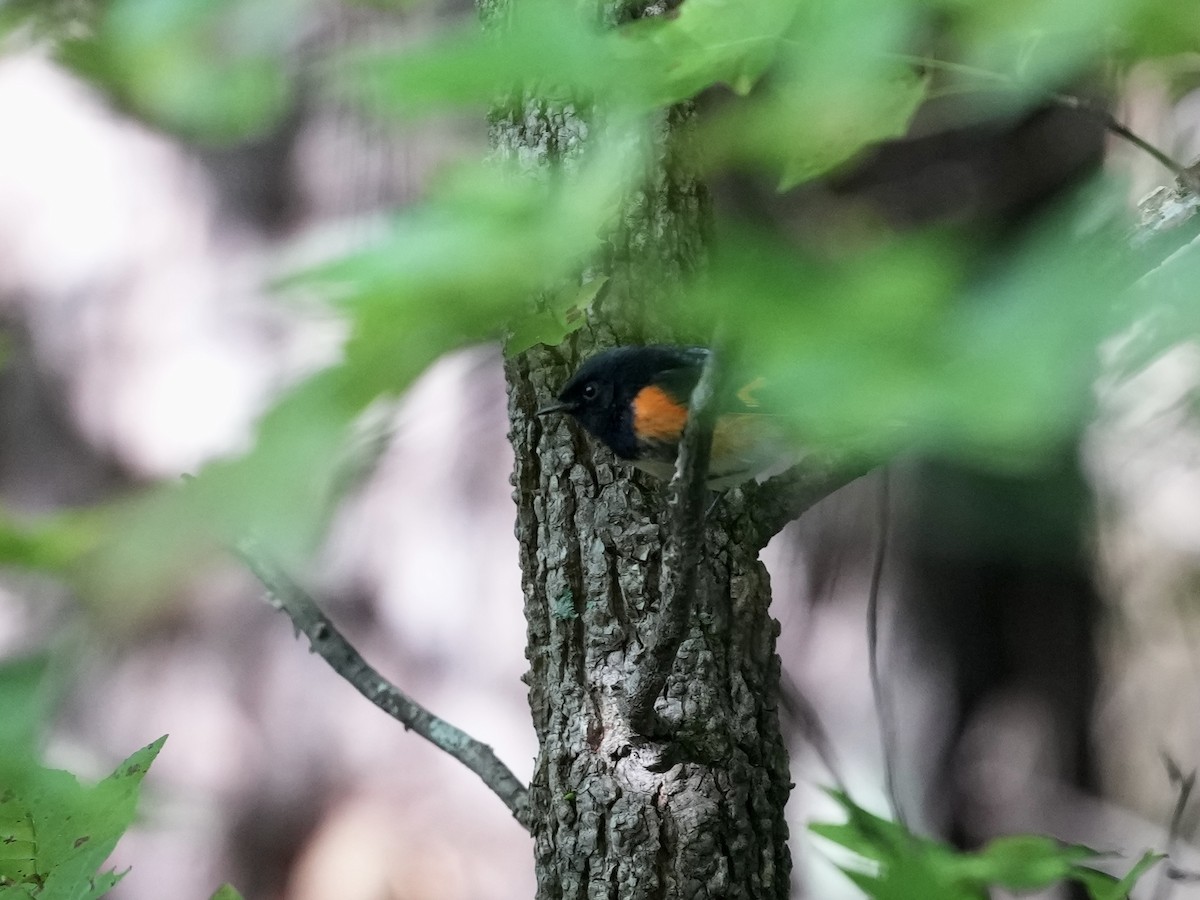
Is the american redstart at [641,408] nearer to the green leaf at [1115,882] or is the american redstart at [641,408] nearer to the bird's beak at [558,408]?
the bird's beak at [558,408]

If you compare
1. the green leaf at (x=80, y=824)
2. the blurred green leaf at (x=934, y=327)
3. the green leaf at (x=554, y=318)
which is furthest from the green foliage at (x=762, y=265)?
the green leaf at (x=80, y=824)

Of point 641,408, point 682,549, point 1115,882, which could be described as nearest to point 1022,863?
point 1115,882

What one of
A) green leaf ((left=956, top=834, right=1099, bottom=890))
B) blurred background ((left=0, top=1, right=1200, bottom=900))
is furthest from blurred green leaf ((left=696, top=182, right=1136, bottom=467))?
blurred background ((left=0, top=1, right=1200, bottom=900))

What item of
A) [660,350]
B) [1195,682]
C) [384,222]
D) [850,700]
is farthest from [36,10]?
[1195,682]

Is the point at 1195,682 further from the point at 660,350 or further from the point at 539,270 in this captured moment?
the point at 539,270

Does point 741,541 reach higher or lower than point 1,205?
lower

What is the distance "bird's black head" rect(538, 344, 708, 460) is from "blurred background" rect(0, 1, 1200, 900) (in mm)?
934

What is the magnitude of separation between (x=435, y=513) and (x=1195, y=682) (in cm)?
152

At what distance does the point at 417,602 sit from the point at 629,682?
1.28 meters

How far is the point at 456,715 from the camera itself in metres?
2.14

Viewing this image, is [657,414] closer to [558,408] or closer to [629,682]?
[558,408]

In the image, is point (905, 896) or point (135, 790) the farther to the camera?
point (135, 790)

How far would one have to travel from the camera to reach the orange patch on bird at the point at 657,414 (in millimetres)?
1021

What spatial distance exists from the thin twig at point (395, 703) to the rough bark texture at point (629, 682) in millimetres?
72
